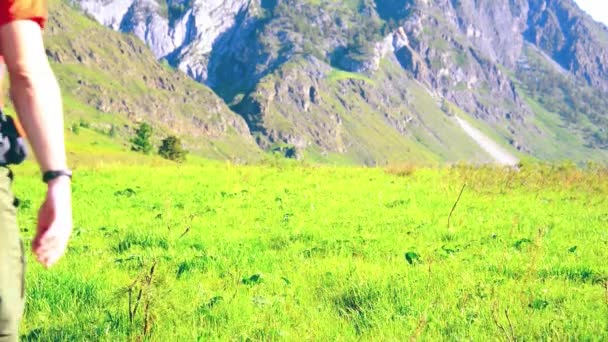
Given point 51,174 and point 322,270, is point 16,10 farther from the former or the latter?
point 322,270

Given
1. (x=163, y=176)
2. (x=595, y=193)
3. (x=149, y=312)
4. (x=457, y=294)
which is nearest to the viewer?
(x=149, y=312)

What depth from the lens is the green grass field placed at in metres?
5.52

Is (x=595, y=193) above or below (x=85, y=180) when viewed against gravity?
above

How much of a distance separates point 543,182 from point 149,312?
21.0m

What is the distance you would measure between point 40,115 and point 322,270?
18.7 ft

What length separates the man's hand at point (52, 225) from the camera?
2807 millimetres

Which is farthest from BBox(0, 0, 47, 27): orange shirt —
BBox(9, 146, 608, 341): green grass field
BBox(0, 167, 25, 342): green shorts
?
BBox(9, 146, 608, 341): green grass field

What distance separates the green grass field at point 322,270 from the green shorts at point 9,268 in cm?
245

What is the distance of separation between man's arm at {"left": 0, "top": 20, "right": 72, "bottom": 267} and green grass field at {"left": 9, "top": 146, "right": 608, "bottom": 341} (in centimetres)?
242

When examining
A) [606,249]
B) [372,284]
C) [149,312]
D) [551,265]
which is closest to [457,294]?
[372,284]

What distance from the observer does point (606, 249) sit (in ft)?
32.7

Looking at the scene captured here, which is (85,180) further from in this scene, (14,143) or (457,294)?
(14,143)

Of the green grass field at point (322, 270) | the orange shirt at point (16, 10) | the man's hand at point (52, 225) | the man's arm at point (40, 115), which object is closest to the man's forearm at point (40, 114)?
the man's arm at point (40, 115)

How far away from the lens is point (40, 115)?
2.76 meters
